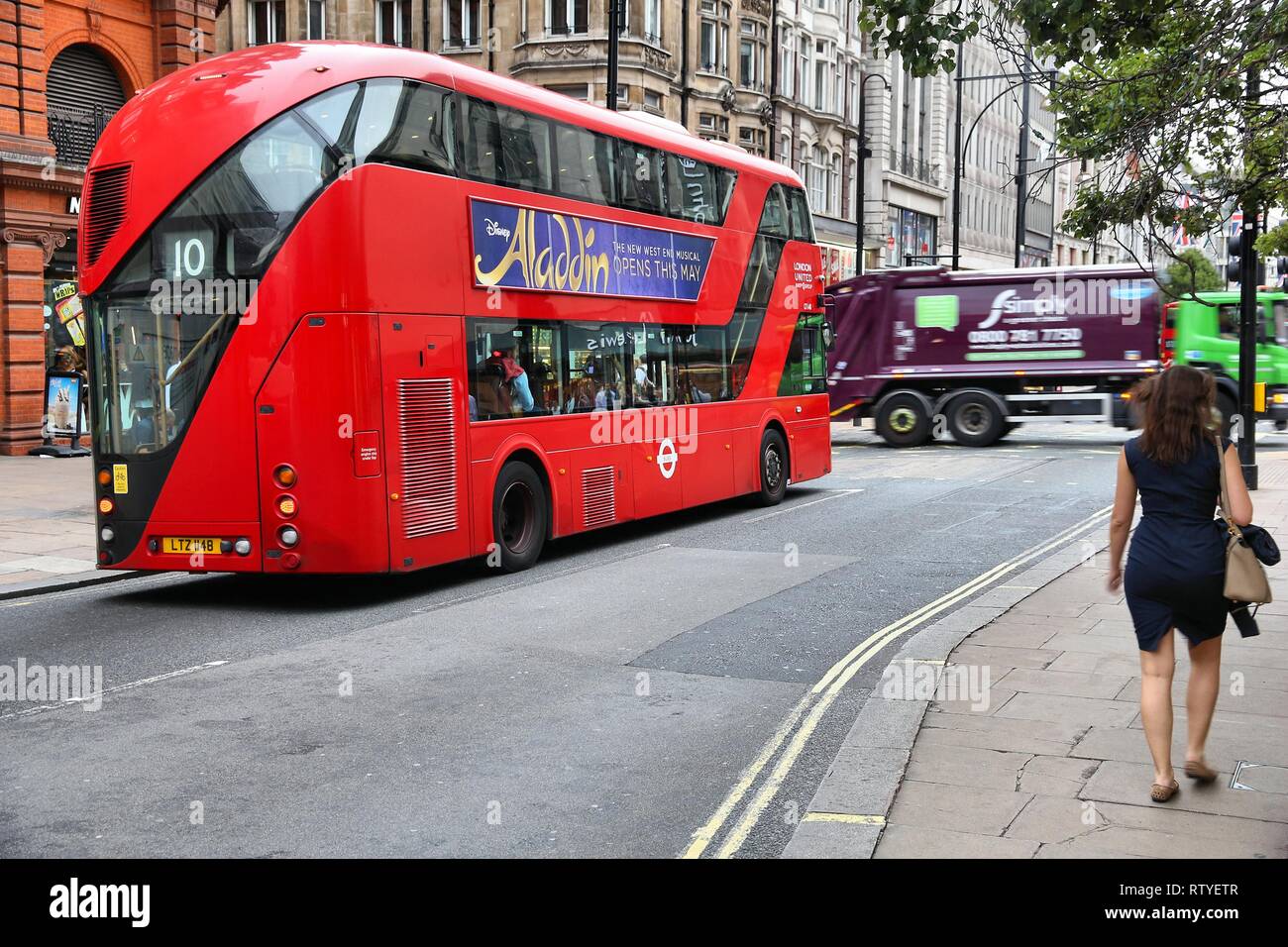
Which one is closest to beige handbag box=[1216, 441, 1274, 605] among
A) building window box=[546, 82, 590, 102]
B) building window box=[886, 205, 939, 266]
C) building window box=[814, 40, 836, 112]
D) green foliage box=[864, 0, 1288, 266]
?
green foliage box=[864, 0, 1288, 266]

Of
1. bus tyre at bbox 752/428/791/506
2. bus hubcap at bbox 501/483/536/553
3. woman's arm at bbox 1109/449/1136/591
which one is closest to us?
woman's arm at bbox 1109/449/1136/591

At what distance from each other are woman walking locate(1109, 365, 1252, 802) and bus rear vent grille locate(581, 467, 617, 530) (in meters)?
8.41

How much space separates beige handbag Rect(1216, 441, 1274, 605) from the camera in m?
5.33

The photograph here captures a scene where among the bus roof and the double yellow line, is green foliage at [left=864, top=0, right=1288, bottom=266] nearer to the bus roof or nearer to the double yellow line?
the double yellow line

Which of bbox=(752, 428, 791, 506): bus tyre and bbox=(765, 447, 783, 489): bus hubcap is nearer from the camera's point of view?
bbox=(752, 428, 791, 506): bus tyre

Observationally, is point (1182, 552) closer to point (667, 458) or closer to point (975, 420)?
point (667, 458)

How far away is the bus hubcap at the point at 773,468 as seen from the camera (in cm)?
1811

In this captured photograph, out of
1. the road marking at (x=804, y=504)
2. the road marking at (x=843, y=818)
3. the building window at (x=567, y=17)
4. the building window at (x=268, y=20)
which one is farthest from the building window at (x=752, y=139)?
the road marking at (x=843, y=818)

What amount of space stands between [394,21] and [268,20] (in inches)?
175

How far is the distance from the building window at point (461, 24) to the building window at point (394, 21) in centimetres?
147

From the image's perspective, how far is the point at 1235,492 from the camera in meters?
5.38

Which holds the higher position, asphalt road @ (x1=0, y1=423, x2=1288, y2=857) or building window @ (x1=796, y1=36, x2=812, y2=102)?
building window @ (x1=796, y1=36, x2=812, y2=102)

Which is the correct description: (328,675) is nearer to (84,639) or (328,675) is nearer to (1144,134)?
(84,639)

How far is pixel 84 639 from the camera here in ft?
30.7
